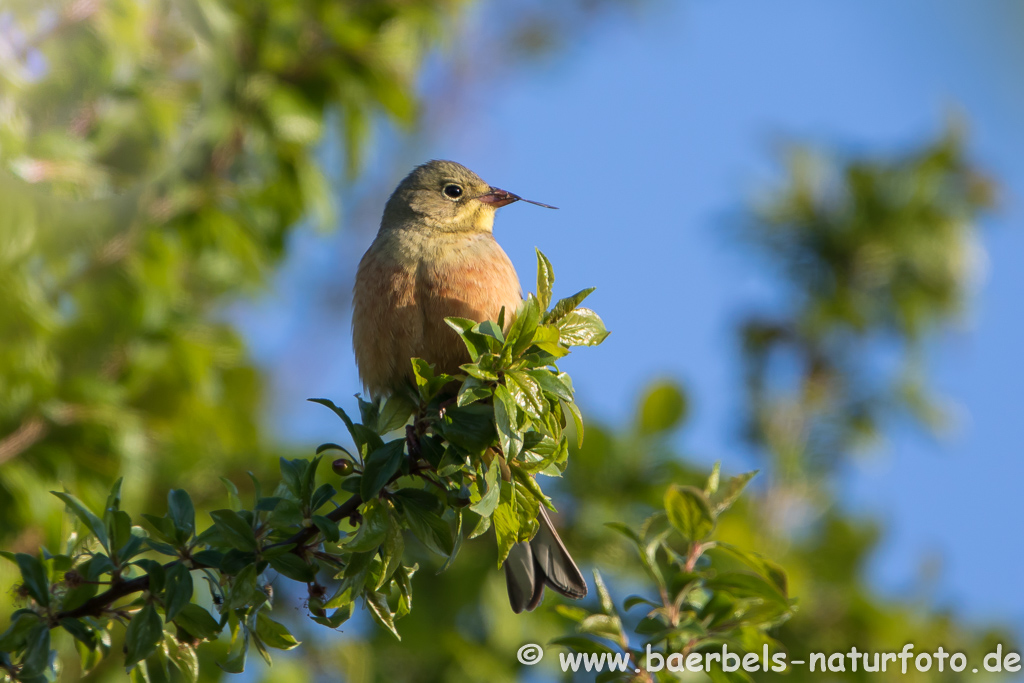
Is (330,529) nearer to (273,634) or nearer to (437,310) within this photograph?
(273,634)

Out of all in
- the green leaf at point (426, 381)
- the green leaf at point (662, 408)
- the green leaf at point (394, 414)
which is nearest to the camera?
the green leaf at point (426, 381)

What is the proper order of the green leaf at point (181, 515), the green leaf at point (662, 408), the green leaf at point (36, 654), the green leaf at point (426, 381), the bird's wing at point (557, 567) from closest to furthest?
the green leaf at point (36, 654) → the green leaf at point (181, 515) → the green leaf at point (426, 381) → the bird's wing at point (557, 567) → the green leaf at point (662, 408)

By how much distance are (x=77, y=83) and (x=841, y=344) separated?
4641 millimetres

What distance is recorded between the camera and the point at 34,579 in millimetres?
2434

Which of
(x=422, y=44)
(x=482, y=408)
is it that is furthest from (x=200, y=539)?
(x=422, y=44)

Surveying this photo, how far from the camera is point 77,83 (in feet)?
13.4

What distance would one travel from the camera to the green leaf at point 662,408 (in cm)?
490

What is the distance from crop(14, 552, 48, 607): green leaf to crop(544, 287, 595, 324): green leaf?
4.91 feet

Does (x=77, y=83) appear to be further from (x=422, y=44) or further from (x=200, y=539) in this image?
(x=200, y=539)

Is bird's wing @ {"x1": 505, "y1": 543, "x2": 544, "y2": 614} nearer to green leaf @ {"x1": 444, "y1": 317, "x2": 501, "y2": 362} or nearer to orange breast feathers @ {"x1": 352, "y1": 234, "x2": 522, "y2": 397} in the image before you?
orange breast feathers @ {"x1": 352, "y1": 234, "x2": 522, "y2": 397}

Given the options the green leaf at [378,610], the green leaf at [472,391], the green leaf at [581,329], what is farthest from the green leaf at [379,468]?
the green leaf at [581,329]

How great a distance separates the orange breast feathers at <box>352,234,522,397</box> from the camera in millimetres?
3820

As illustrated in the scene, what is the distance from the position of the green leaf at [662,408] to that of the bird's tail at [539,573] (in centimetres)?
149

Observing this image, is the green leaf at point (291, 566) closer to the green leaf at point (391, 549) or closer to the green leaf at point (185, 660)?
the green leaf at point (391, 549)
